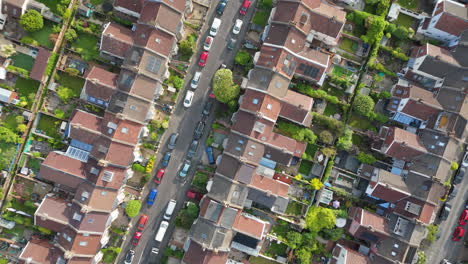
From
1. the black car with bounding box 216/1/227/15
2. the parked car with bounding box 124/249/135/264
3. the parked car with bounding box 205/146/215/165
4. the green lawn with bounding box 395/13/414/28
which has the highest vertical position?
the green lawn with bounding box 395/13/414/28

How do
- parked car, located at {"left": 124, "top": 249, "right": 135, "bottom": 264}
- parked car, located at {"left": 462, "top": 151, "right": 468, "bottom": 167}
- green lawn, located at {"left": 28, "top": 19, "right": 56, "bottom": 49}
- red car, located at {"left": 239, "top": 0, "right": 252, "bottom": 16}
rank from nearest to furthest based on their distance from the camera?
1. parked car, located at {"left": 124, "top": 249, "right": 135, "bottom": 264}
2. green lawn, located at {"left": 28, "top": 19, "right": 56, "bottom": 49}
3. red car, located at {"left": 239, "top": 0, "right": 252, "bottom": 16}
4. parked car, located at {"left": 462, "top": 151, "right": 468, "bottom": 167}

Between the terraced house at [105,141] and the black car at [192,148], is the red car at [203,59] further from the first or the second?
the black car at [192,148]

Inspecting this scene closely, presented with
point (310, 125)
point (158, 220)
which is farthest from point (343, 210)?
point (158, 220)

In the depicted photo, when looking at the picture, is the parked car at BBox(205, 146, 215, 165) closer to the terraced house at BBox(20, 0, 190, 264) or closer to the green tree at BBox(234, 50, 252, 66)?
the terraced house at BBox(20, 0, 190, 264)

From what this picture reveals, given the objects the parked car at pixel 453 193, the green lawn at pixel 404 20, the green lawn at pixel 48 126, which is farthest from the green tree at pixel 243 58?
the parked car at pixel 453 193

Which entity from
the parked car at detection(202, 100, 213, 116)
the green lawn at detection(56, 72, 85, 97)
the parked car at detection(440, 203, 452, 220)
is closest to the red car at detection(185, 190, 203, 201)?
the parked car at detection(202, 100, 213, 116)

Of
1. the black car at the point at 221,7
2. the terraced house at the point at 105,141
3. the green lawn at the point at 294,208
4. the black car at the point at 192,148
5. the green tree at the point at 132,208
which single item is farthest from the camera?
the green lawn at the point at 294,208
